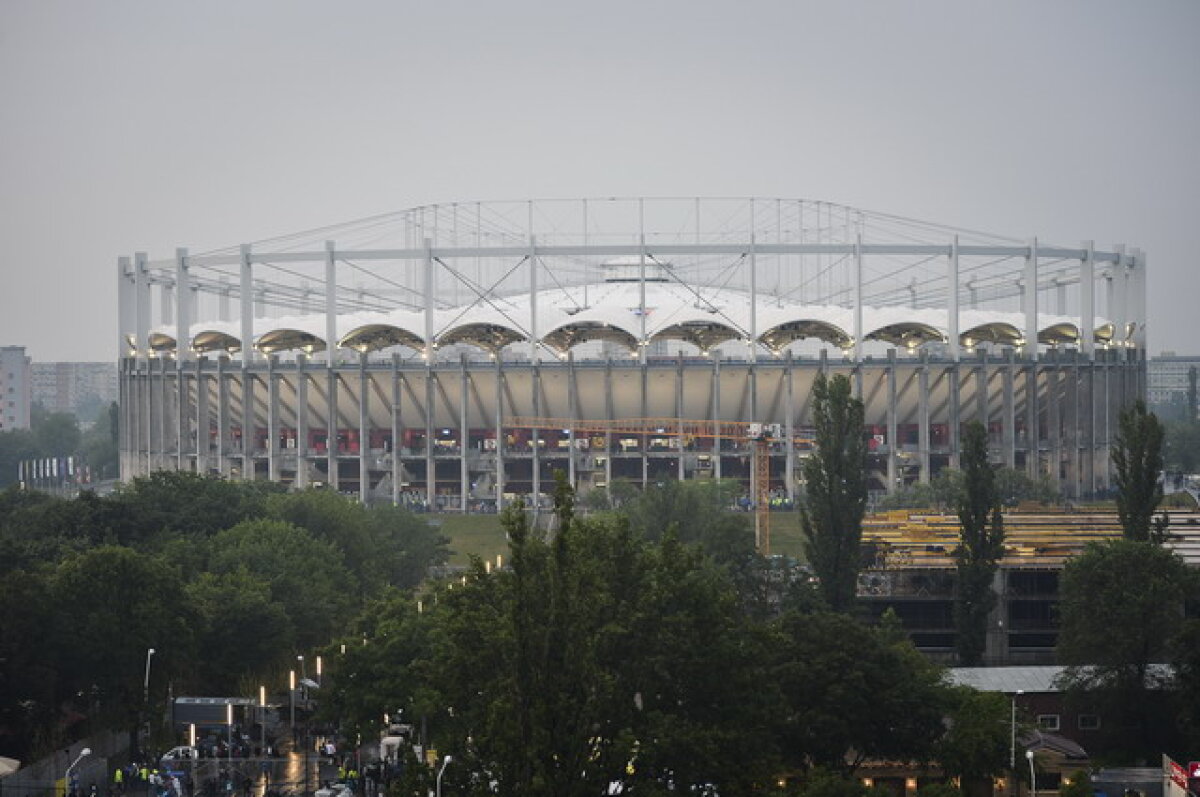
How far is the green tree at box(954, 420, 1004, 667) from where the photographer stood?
55625 millimetres

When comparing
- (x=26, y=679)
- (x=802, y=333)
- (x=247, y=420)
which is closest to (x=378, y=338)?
(x=247, y=420)

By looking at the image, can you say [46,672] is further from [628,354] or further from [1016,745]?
[628,354]

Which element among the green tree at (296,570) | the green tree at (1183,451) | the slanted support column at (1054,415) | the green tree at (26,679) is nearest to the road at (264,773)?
the green tree at (26,679)

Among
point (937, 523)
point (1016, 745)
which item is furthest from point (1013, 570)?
point (1016, 745)

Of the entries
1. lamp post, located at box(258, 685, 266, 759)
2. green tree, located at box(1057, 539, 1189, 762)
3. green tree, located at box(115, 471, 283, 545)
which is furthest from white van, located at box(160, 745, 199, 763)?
green tree, located at box(1057, 539, 1189, 762)

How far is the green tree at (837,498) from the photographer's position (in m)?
55.4

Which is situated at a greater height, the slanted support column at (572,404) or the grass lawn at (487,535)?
the slanted support column at (572,404)

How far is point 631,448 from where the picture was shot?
113 meters

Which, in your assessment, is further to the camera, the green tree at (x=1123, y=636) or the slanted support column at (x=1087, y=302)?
the slanted support column at (x=1087, y=302)

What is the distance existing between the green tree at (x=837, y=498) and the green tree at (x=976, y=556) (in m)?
3.39

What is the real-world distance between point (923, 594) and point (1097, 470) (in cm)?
5689

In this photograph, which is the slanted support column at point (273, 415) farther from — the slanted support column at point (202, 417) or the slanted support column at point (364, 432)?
the slanted support column at point (364, 432)

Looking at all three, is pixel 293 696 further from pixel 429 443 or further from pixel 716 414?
pixel 716 414

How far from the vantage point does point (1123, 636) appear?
154 ft
